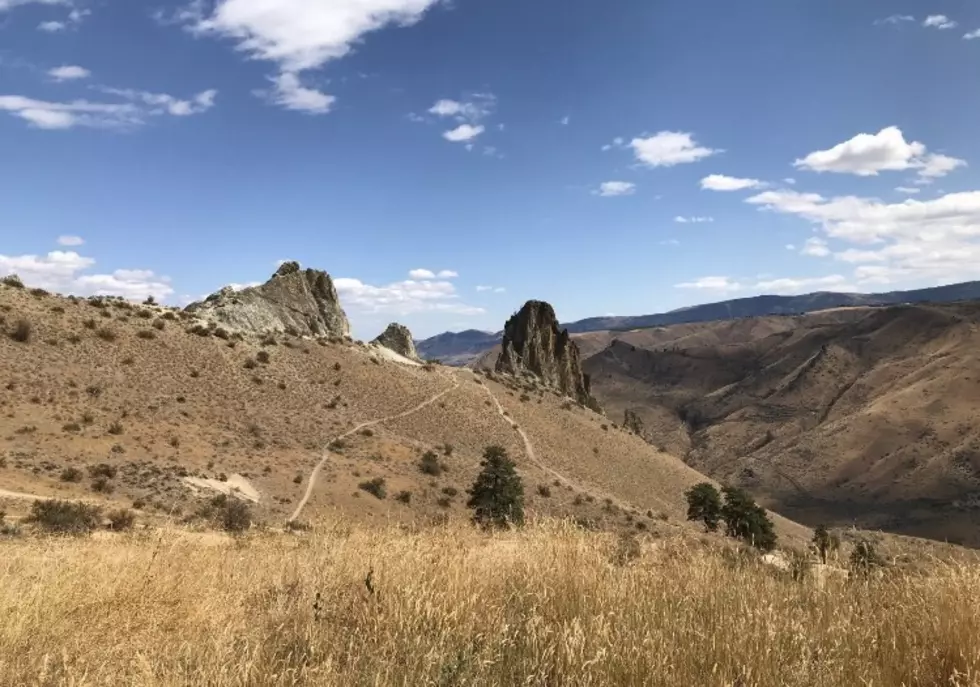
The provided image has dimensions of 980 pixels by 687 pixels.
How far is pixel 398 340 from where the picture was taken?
8031cm

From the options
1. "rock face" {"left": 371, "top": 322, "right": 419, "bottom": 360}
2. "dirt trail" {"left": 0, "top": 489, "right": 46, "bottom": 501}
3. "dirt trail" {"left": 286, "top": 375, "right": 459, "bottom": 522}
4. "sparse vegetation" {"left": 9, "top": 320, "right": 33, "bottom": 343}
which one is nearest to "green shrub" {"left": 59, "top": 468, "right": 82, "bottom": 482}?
"dirt trail" {"left": 0, "top": 489, "right": 46, "bottom": 501}

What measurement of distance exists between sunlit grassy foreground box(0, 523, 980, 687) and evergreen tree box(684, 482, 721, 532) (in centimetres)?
4928

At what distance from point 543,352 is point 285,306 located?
52522 millimetres

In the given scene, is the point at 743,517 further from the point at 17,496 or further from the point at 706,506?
the point at 17,496

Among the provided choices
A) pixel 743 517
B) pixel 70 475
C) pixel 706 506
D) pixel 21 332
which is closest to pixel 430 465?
pixel 70 475

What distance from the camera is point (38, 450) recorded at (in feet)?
87.7

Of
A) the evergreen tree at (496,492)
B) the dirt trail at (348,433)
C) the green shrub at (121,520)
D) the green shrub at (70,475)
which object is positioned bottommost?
the evergreen tree at (496,492)

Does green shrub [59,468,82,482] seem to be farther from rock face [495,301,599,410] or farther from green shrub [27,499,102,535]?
A: rock face [495,301,599,410]

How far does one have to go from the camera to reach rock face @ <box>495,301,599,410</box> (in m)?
104

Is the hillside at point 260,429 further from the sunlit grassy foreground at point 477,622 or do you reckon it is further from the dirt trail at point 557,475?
the sunlit grassy foreground at point 477,622

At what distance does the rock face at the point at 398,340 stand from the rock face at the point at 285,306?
643cm

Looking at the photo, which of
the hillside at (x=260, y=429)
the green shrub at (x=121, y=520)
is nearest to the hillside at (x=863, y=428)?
the hillside at (x=260, y=429)

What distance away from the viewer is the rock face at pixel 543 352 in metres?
104

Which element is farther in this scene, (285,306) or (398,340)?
(398,340)
